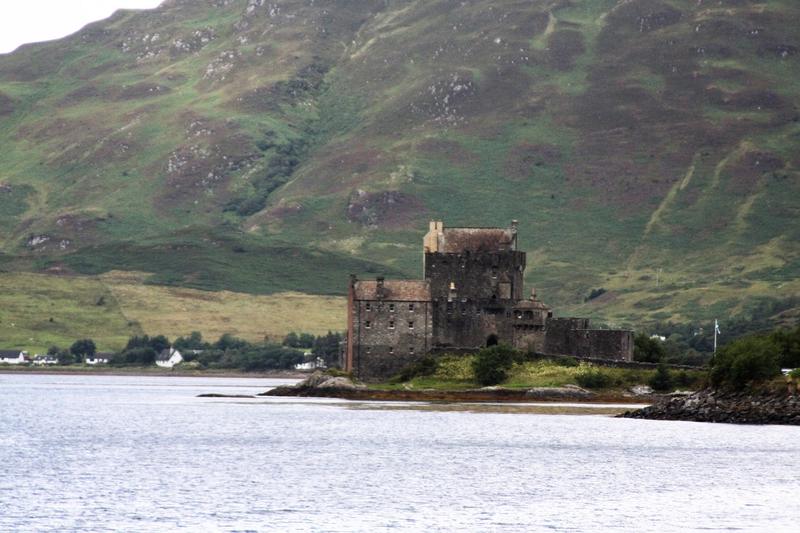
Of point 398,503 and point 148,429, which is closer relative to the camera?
point 398,503

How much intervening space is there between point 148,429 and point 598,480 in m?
45.7

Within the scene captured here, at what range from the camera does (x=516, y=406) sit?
140 metres

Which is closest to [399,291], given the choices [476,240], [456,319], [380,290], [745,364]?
[380,290]

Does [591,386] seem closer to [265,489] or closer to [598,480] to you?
[598,480]

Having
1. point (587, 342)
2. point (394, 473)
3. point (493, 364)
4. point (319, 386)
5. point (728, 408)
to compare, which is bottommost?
point (394, 473)

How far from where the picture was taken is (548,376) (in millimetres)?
140875

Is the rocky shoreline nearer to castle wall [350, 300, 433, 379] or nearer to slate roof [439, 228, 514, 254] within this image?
castle wall [350, 300, 433, 379]

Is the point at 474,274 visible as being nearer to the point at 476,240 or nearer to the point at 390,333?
the point at 476,240

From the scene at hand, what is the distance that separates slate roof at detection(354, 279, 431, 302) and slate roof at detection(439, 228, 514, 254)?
5.76 metres

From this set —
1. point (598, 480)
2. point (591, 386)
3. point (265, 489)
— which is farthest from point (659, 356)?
point (265, 489)

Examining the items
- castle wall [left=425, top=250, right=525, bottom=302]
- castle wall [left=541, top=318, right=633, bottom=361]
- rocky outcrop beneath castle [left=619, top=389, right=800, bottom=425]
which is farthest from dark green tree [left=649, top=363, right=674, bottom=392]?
castle wall [left=425, top=250, right=525, bottom=302]

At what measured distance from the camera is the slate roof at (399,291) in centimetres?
14588

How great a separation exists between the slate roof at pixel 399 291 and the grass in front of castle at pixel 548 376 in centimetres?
610

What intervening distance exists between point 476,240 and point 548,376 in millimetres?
17624
